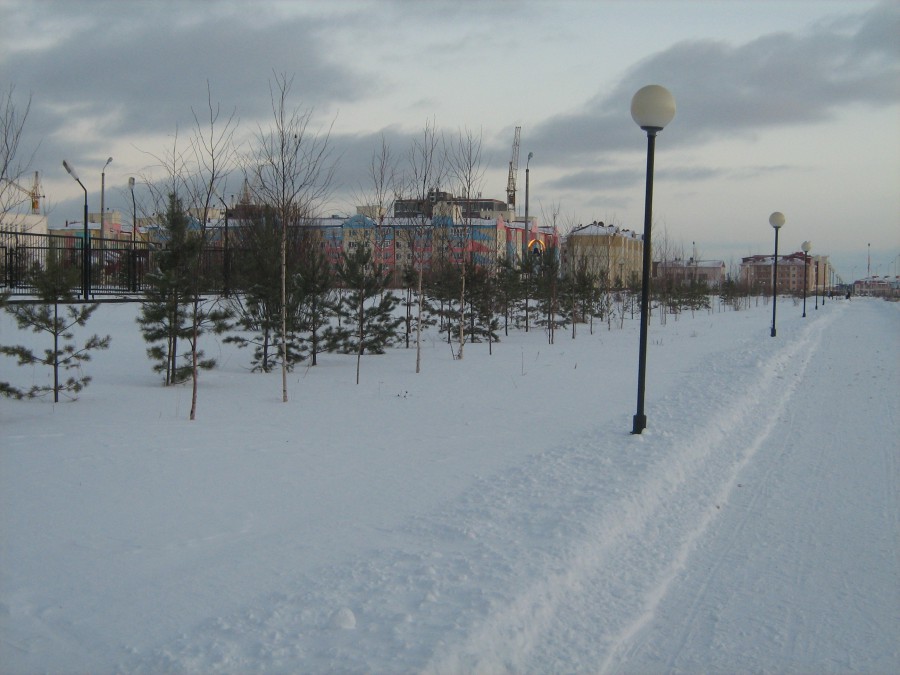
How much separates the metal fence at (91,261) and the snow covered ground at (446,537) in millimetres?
9518

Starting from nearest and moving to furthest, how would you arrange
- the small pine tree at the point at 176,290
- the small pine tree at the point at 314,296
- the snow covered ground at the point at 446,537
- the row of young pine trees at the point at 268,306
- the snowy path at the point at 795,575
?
1. the snow covered ground at the point at 446,537
2. the snowy path at the point at 795,575
3. the row of young pine trees at the point at 268,306
4. the small pine tree at the point at 176,290
5. the small pine tree at the point at 314,296

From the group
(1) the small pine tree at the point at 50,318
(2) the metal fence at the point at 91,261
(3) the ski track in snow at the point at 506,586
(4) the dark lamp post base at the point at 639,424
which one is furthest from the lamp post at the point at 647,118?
(2) the metal fence at the point at 91,261

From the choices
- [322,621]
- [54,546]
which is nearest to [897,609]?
[322,621]

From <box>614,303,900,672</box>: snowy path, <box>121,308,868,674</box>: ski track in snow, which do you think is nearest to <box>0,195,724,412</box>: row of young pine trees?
<box>121,308,868,674</box>: ski track in snow

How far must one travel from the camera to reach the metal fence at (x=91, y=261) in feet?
58.8

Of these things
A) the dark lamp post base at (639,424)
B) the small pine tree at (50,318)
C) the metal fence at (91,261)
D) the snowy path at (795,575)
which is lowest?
the snowy path at (795,575)

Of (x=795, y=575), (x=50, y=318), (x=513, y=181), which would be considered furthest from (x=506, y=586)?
(x=513, y=181)

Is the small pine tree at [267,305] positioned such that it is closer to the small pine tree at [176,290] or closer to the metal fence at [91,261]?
the small pine tree at [176,290]

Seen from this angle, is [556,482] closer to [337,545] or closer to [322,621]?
[337,545]

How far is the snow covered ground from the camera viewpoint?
145 inches

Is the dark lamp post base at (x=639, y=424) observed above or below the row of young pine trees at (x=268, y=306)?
below

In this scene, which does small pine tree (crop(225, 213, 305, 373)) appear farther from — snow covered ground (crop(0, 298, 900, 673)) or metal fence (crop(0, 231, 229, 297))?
snow covered ground (crop(0, 298, 900, 673))

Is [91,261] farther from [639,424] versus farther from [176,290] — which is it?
[639,424]

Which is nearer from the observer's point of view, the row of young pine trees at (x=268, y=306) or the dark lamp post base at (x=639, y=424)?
the dark lamp post base at (x=639, y=424)
